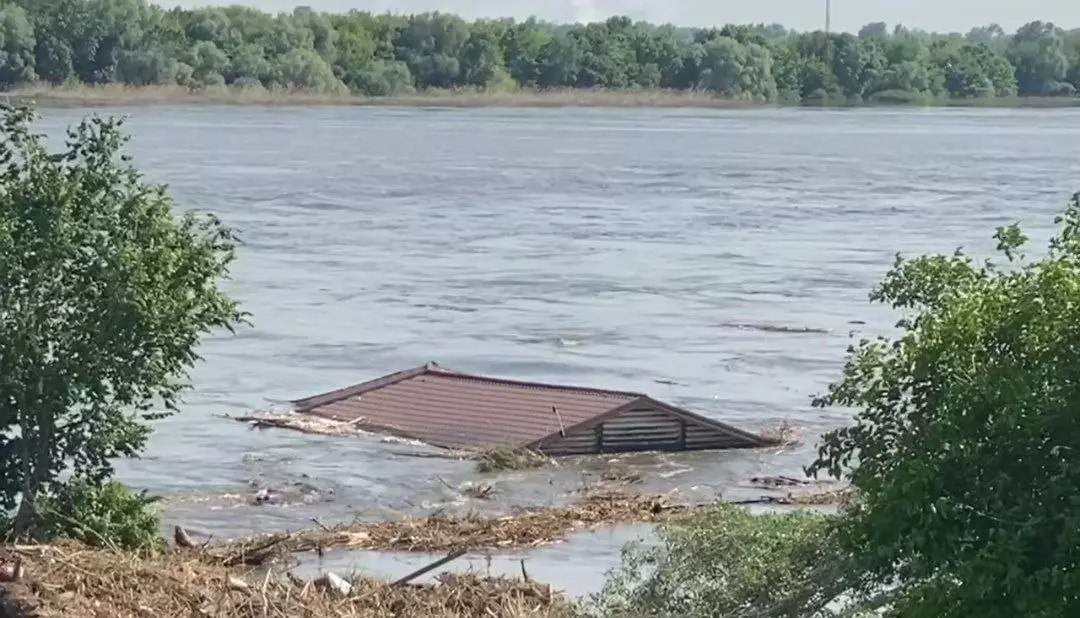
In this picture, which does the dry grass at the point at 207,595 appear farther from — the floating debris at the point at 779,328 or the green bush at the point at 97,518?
the floating debris at the point at 779,328

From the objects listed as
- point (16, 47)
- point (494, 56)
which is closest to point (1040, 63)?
point (494, 56)

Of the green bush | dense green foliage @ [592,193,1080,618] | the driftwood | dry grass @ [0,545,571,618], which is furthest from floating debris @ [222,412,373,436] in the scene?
dense green foliage @ [592,193,1080,618]

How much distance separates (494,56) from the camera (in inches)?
5487

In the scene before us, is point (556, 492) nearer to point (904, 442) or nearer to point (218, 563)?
point (218, 563)

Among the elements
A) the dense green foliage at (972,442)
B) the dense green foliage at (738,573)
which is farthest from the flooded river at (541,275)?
the dense green foliage at (972,442)

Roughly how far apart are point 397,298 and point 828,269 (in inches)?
428

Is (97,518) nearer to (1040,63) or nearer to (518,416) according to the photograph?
(518,416)

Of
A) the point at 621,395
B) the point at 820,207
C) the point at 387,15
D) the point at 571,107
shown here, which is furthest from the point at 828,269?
the point at 571,107

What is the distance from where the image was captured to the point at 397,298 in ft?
145

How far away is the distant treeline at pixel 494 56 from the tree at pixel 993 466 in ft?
355

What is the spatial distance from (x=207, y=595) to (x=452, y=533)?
17.4 feet

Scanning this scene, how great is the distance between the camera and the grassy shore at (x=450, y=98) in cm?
12114

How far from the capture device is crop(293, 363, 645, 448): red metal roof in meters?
25.6

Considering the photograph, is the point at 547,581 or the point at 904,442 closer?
the point at 904,442
